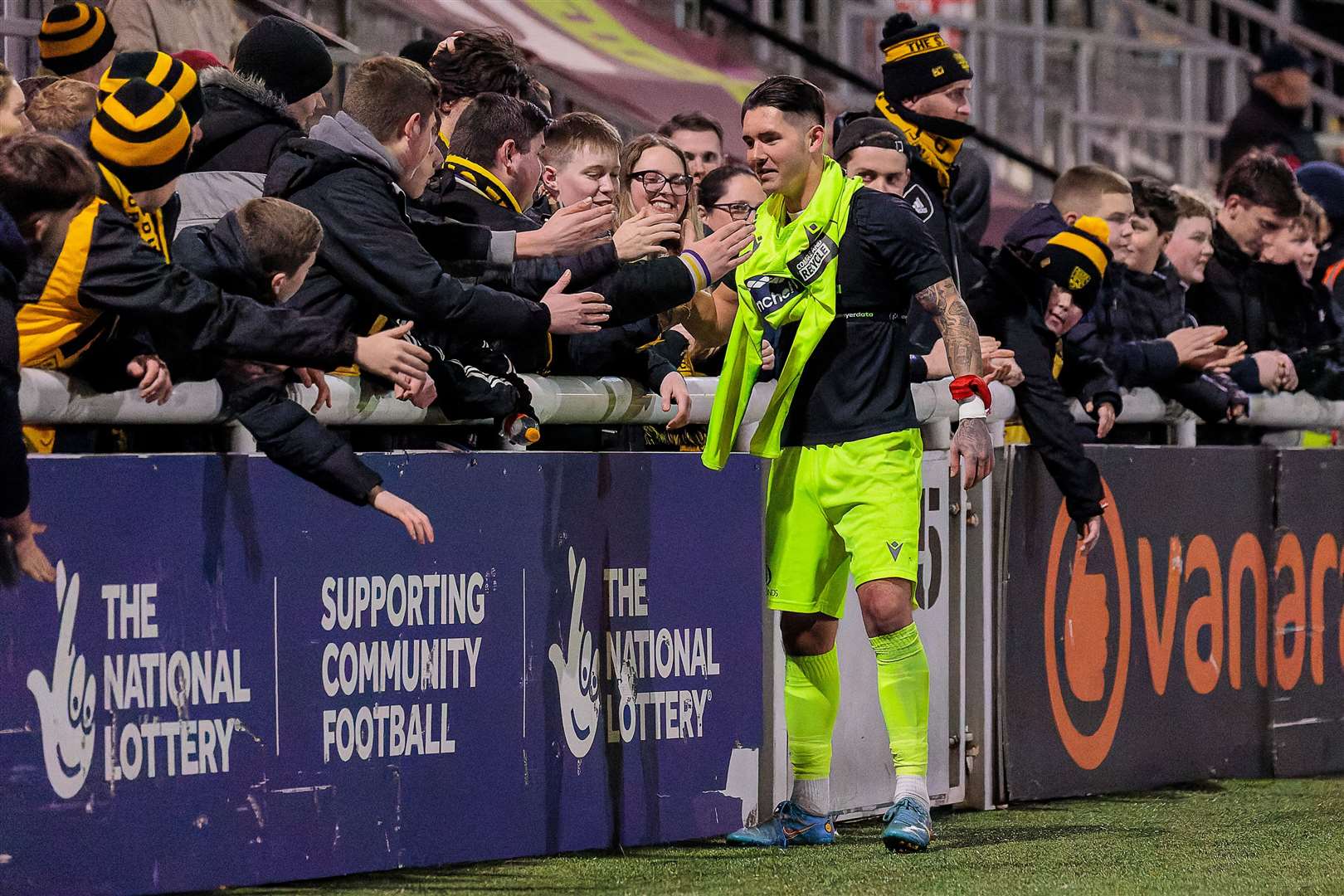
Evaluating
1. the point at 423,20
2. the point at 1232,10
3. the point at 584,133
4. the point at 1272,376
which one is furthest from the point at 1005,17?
the point at 584,133

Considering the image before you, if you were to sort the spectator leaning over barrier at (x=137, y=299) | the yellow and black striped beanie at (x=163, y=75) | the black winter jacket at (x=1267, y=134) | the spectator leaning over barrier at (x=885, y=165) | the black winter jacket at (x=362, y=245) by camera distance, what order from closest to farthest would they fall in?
1. the spectator leaning over barrier at (x=137, y=299)
2. the yellow and black striped beanie at (x=163, y=75)
3. the black winter jacket at (x=362, y=245)
4. the spectator leaning over barrier at (x=885, y=165)
5. the black winter jacket at (x=1267, y=134)

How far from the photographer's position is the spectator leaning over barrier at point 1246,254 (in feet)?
31.9

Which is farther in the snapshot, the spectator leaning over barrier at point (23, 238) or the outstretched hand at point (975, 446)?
the outstretched hand at point (975, 446)

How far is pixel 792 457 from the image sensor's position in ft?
21.7

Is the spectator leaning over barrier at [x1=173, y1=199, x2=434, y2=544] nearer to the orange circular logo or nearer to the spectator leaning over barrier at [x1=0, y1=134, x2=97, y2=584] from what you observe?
the spectator leaning over barrier at [x1=0, y1=134, x2=97, y2=584]

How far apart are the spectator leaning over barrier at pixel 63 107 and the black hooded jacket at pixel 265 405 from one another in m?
0.60

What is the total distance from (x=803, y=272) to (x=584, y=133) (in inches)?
37.4

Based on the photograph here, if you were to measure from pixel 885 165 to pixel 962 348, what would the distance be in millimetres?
1040

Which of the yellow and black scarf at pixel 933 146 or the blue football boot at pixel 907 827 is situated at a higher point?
the yellow and black scarf at pixel 933 146

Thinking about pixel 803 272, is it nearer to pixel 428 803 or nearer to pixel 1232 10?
pixel 428 803

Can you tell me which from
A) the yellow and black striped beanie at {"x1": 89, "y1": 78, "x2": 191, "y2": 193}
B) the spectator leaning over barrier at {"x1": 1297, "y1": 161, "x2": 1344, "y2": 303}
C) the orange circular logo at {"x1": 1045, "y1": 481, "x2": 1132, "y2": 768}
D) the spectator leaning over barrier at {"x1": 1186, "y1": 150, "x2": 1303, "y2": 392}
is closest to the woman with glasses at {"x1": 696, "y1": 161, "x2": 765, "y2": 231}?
the orange circular logo at {"x1": 1045, "y1": 481, "x2": 1132, "y2": 768}

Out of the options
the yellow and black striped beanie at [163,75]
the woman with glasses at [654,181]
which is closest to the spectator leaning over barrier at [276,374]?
the yellow and black striped beanie at [163,75]

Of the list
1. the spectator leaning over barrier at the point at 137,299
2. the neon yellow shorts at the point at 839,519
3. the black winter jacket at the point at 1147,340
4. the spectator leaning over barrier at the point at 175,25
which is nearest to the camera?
the spectator leaning over barrier at the point at 137,299

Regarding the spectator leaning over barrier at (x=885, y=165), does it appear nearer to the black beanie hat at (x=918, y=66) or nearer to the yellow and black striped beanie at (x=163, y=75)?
the black beanie hat at (x=918, y=66)
